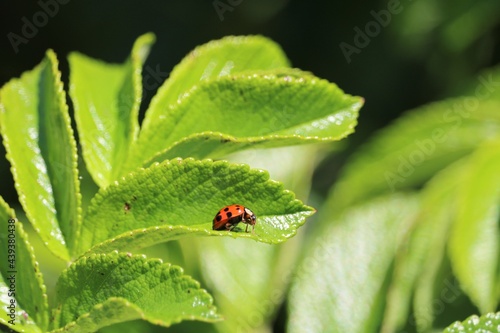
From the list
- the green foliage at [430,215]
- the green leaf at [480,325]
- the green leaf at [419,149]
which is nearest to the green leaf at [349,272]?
the green foliage at [430,215]

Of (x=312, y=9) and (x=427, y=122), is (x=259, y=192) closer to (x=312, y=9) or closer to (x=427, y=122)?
(x=427, y=122)

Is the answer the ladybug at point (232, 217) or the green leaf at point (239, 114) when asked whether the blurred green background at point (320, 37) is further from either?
the ladybug at point (232, 217)

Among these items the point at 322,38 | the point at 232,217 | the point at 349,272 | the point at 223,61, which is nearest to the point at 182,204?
the point at 232,217

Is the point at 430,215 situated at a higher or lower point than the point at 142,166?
lower

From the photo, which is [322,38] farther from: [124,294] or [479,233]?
[124,294]

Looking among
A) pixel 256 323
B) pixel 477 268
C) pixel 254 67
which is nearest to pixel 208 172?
pixel 254 67
